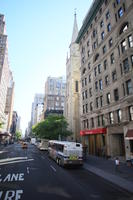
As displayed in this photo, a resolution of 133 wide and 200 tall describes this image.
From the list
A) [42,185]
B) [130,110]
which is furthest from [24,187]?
[130,110]

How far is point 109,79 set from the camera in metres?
28.3

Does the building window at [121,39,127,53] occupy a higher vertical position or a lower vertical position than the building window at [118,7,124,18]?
lower

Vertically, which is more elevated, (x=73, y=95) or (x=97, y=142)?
(x=73, y=95)

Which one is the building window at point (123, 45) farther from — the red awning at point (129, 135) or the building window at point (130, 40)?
the red awning at point (129, 135)

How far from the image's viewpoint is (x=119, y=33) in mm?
26375

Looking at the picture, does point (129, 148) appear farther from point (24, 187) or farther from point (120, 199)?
point (24, 187)

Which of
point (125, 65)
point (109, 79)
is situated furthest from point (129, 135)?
point (109, 79)

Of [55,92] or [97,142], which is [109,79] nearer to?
[97,142]

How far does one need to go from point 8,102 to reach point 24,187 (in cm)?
12843

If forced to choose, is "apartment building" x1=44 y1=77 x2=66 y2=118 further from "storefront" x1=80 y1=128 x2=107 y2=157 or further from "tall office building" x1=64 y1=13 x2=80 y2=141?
"storefront" x1=80 y1=128 x2=107 y2=157

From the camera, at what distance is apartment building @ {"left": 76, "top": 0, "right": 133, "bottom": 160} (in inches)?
910

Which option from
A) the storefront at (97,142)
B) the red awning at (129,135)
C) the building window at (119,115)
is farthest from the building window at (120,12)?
the storefront at (97,142)

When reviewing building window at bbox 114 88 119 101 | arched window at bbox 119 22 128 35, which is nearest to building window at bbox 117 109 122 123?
building window at bbox 114 88 119 101

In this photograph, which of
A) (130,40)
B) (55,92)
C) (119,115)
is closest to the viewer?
(130,40)
